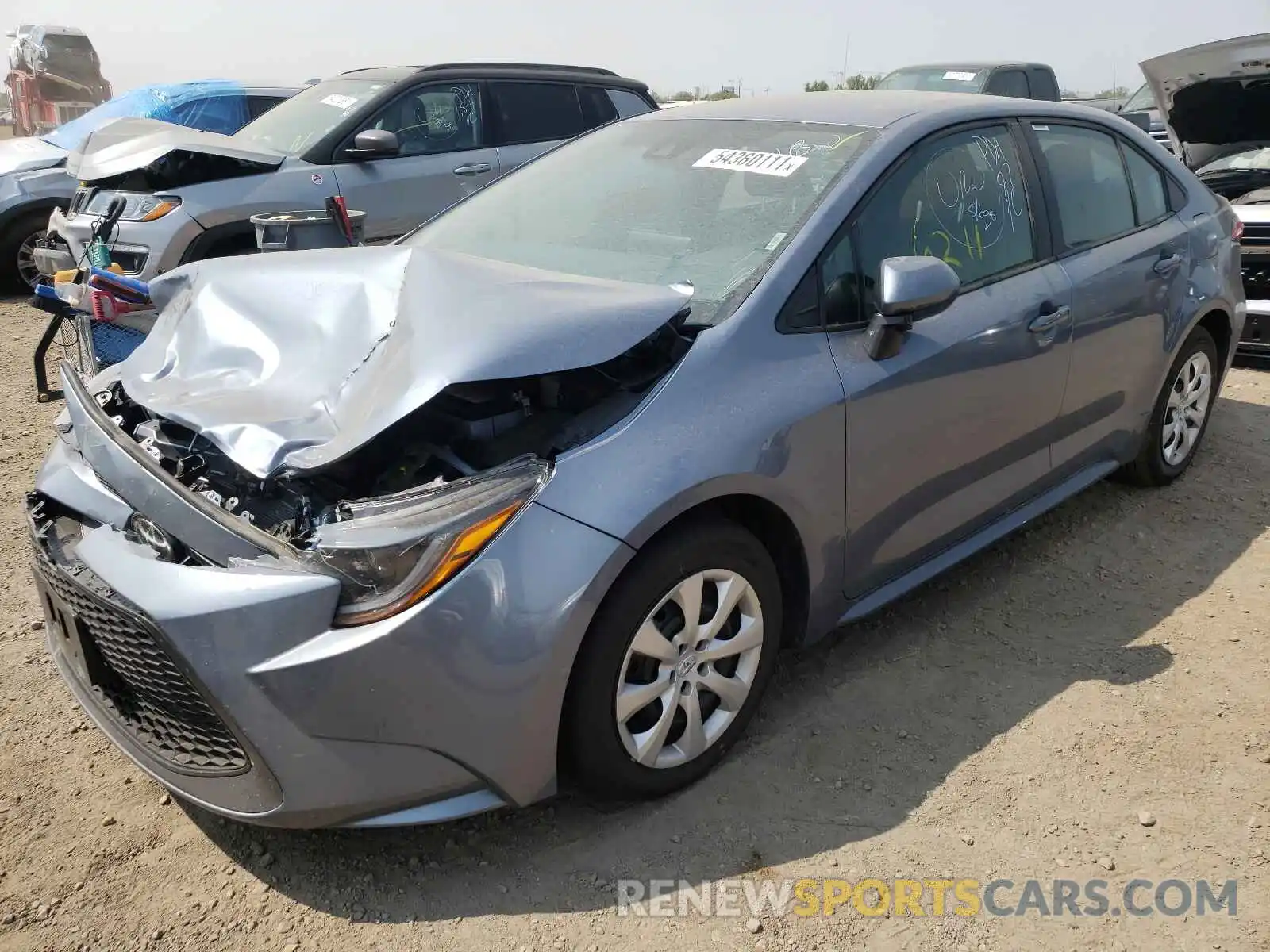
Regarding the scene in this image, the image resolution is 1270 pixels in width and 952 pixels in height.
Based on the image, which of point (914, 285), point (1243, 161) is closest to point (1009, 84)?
point (1243, 161)

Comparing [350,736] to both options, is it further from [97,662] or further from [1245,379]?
[1245,379]

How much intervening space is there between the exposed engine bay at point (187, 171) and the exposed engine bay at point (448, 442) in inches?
170

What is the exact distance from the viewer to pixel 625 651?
229cm

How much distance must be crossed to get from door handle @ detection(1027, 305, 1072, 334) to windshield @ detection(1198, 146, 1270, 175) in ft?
13.3

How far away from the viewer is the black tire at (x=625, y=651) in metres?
2.24

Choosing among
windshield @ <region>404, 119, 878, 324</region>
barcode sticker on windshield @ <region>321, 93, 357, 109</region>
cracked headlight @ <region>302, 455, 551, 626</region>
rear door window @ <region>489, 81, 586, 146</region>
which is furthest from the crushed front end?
rear door window @ <region>489, 81, 586, 146</region>

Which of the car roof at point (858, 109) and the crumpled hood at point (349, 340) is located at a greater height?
the car roof at point (858, 109)

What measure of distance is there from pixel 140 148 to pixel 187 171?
27 centimetres

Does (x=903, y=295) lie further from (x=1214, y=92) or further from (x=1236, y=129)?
(x=1236, y=129)

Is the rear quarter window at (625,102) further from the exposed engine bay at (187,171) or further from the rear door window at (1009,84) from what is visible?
the rear door window at (1009,84)

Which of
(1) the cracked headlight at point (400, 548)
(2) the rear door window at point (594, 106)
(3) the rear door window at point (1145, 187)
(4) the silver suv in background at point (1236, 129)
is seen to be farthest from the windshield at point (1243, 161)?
(1) the cracked headlight at point (400, 548)

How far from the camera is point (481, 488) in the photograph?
2.12 meters

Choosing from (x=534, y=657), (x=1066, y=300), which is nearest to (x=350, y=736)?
(x=534, y=657)

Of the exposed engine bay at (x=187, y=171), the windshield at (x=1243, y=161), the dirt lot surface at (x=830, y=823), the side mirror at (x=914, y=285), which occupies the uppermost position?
the side mirror at (x=914, y=285)
